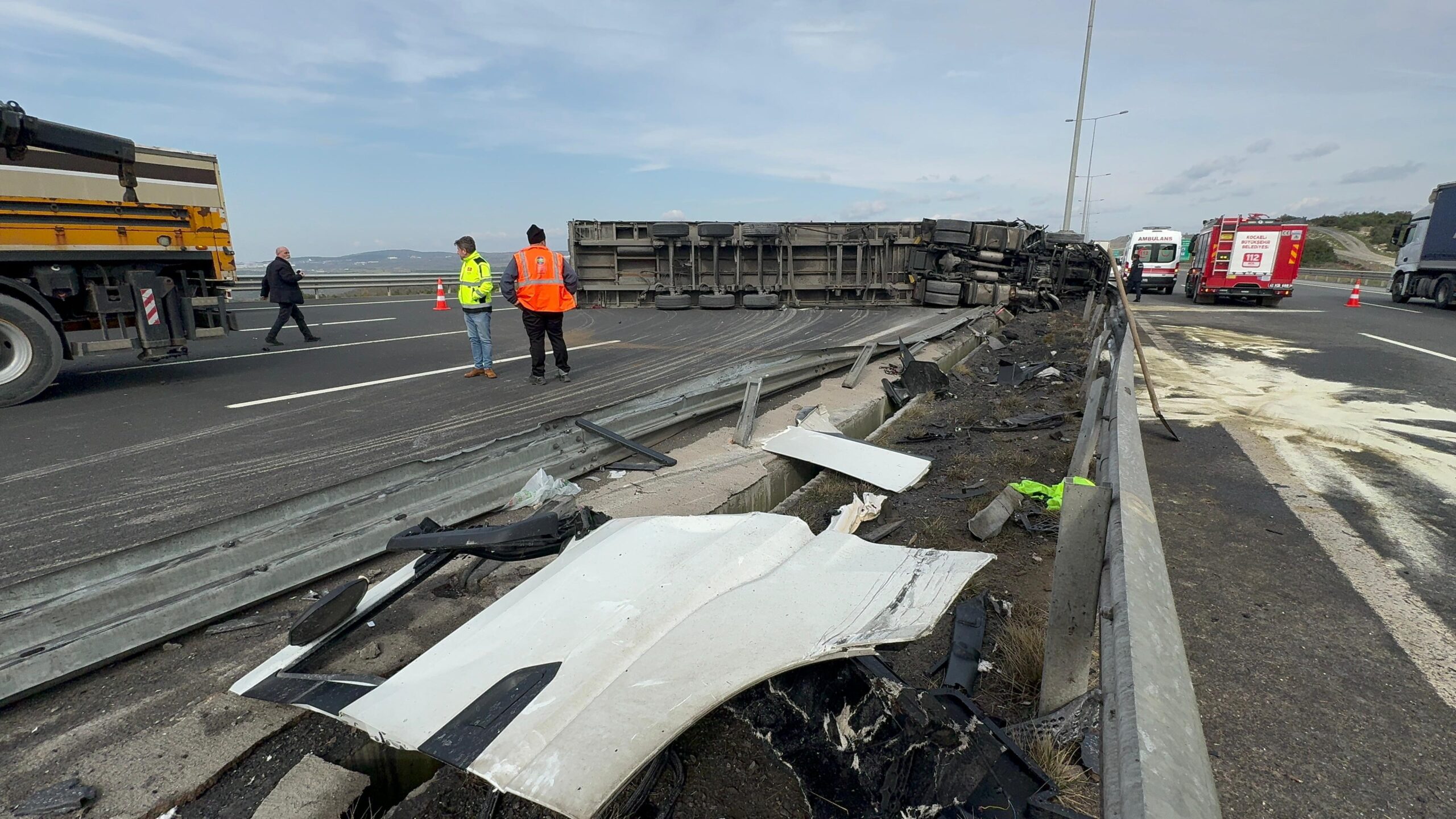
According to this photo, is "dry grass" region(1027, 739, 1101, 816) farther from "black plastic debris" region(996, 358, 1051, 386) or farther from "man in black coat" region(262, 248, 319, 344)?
"man in black coat" region(262, 248, 319, 344)

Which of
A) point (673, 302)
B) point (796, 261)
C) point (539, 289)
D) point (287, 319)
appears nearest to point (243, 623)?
point (539, 289)

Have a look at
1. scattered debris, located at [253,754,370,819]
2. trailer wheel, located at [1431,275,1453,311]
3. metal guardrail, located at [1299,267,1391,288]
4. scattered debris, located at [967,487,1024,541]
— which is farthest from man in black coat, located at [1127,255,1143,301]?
scattered debris, located at [253,754,370,819]

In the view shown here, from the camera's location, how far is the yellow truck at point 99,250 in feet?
21.9

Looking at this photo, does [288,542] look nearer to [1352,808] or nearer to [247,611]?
[247,611]

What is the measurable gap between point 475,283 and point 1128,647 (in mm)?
7899

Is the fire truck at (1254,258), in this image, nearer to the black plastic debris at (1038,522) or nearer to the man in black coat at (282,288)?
the black plastic debris at (1038,522)

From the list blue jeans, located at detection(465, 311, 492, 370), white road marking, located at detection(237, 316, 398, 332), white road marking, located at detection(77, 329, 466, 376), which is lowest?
white road marking, located at detection(77, 329, 466, 376)

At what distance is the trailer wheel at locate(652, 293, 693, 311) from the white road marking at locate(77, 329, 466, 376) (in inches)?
227

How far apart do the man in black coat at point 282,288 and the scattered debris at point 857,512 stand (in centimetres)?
955

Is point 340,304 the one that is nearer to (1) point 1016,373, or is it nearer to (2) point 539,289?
(2) point 539,289

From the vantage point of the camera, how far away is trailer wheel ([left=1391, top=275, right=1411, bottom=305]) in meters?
20.5

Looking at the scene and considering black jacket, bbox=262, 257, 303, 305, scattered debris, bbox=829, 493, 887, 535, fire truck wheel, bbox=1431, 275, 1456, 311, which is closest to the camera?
scattered debris, bbox=829, 493, 887, 535

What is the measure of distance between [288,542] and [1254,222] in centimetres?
2697

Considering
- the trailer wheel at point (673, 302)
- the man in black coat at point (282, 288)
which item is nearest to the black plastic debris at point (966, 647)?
the man in black coat at point (282, 288)
